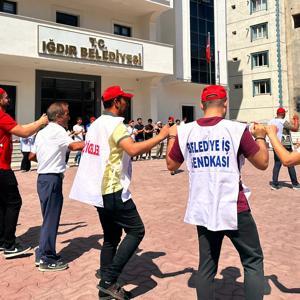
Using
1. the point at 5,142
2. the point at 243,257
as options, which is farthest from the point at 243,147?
the point at 5,142

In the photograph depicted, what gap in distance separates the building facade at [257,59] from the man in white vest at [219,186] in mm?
32657

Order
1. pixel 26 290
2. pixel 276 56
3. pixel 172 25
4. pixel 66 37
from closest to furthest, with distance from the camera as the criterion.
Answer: pixel 26 290 < pixel 66 37 < pixel 172 25 < pixel 276 56

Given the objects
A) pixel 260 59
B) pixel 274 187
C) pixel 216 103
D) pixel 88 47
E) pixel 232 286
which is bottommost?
pixel 232 286

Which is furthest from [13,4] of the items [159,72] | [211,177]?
[211,177]

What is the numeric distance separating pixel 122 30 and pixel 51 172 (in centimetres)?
1891

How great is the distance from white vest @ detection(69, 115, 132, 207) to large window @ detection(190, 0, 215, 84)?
2213 cm

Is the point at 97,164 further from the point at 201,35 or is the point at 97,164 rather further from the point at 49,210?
the point at 201,35

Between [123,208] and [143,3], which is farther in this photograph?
[143,3]

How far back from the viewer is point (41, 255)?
4062mm

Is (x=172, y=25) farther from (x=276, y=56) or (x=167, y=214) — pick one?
(x=167, y=214)

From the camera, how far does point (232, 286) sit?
11.6 ft

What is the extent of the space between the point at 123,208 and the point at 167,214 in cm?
354

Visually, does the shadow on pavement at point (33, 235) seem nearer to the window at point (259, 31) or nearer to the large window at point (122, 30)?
the large window at point (122, 30)

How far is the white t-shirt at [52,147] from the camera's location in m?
3.97
